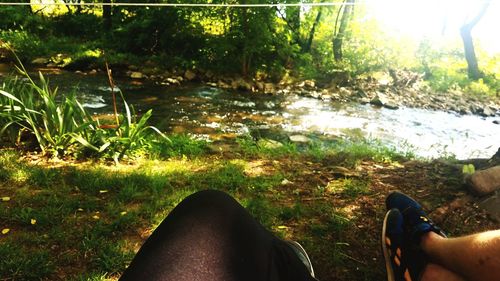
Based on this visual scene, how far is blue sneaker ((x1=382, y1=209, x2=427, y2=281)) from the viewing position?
4.97 ft

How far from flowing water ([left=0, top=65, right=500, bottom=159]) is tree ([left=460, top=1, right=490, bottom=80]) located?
541 centimetres

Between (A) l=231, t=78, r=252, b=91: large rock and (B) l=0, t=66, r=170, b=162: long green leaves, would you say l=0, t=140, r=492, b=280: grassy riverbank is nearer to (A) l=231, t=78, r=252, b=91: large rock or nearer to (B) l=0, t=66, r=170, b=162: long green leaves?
(B) l=0, t=66, r=170, b=162: long green leaves

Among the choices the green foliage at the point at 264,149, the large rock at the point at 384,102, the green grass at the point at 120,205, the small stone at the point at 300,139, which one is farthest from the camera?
the large rock at the point at 384,102

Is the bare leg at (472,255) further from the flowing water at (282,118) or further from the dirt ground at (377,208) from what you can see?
the flowing water at (282,118)

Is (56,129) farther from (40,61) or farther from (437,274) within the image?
(40,61)

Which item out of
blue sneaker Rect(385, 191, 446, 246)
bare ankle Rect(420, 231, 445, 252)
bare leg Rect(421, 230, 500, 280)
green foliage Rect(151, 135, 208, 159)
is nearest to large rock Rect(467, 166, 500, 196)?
blue sneaker Rect(385, 191, 446, 246)

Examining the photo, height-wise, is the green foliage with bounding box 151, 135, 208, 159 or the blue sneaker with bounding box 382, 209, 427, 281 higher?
the blue sneaker with bounding box 382, 209, 427, 281

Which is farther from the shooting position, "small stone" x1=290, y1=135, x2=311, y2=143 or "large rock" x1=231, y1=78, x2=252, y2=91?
"large rock" x1=231, y1=78, x2=252, y2=91

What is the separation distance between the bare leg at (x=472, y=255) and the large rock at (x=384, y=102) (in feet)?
28.3

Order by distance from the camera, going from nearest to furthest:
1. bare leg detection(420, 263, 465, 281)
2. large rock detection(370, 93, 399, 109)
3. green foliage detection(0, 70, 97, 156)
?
1. bare leg detection(420, 263, 465, 281)
2. green foliage detection(0, 70, 97, 156)
3. large rock detection(370, 93, 399, 109)

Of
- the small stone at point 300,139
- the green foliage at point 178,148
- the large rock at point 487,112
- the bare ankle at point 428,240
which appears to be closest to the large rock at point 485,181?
the bare ankle at point 428,240

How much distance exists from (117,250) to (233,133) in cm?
385

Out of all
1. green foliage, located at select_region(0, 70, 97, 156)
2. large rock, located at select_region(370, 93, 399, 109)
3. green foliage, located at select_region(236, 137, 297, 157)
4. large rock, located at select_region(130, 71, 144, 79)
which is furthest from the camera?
large rock, located at select_region(130, 71, 144, 79)

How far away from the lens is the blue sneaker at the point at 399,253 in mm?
1516
